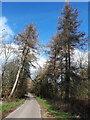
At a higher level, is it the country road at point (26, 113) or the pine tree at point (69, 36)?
the pine tree at point (69, 36)

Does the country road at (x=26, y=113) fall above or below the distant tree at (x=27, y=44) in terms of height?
below

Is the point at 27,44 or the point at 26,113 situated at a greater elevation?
the point at 27,44

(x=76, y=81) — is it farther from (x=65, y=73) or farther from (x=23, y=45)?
(x=23, y=45)

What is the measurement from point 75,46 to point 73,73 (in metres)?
2.19

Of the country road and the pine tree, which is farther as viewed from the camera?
the pine tree

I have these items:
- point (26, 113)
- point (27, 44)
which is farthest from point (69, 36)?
point (26, 113)

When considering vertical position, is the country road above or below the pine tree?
below

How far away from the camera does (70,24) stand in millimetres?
8492

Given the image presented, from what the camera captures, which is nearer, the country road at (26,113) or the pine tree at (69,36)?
the country road at (26,113)

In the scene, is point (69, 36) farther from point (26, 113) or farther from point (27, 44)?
point (26, 113)

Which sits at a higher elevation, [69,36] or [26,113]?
[69,36]

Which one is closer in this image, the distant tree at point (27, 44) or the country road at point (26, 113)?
the country road at point (26, 113)

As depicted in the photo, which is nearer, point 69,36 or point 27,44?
point 69,36

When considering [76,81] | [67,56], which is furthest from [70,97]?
[67,56]
